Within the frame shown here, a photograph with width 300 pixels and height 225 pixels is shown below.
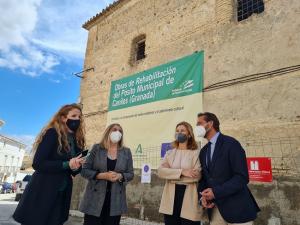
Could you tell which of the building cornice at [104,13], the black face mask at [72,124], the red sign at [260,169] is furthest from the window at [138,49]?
the black face mask at [72,124]

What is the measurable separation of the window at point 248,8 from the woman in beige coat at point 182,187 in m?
4.65

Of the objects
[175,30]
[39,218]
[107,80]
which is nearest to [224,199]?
[39,218]

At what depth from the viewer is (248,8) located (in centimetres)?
677

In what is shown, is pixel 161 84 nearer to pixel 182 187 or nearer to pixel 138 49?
pixel 138 49

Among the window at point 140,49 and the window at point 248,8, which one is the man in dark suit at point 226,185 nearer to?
the window at point 248,8

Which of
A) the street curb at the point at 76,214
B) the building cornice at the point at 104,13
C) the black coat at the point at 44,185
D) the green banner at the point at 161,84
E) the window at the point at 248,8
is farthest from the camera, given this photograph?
the building cornice at the point at 104,13

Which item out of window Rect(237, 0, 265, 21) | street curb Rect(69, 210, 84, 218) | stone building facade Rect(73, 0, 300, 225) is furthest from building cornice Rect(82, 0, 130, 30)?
street curb Rect(69, 210, 84, 218)

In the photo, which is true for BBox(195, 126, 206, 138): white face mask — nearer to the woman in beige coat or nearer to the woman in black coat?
the woman in beige coat

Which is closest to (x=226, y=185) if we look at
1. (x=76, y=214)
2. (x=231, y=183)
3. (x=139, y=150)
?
(x=231, y=183)

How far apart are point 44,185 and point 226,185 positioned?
64.2 inches

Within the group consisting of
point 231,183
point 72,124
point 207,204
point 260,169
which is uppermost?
point 72,124

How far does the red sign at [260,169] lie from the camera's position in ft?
16.9

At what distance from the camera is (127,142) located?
7992 mm

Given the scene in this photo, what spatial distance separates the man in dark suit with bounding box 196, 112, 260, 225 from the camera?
101 inches
